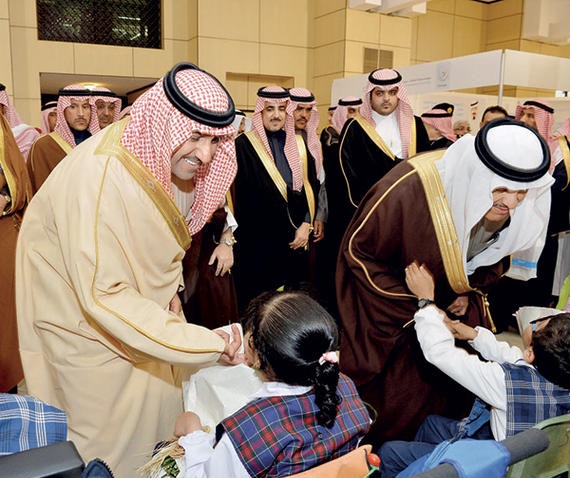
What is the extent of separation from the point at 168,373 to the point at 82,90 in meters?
3.46

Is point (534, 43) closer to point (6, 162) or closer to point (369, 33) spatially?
point (369, 33)

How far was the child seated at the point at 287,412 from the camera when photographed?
1.22 meters

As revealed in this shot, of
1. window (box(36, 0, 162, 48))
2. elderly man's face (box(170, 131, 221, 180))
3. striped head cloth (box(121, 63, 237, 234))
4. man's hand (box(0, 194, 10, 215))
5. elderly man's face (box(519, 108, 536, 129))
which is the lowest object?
Answer: man's hand (box(0, 194, 10, 215))

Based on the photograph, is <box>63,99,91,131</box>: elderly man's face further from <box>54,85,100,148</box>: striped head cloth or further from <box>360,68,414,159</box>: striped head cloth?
<box>360,68,414,159</box>: striped head cloth

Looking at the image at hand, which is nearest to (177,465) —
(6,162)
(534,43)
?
(6,162)

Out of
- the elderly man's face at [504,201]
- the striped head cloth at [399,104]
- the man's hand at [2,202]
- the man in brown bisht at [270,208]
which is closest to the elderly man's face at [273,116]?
the man in brown bisht at [270,208]

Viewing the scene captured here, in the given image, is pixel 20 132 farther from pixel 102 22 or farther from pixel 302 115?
pixel 102 22

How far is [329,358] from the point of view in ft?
4.17

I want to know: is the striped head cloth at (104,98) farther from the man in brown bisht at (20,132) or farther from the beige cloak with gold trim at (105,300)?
the beige cloak with gold trim at (105,300)

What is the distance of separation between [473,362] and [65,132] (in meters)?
3.73

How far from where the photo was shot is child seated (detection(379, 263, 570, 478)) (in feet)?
4.71

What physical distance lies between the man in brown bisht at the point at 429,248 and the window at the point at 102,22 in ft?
25.8

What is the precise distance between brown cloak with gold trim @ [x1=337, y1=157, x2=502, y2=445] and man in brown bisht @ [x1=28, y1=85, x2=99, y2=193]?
9.18ft

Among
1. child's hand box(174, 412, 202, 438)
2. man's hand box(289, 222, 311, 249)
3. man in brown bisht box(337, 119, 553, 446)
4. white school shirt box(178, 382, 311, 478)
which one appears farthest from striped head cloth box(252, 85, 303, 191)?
white school shirt box(178, 382, 311, 478)
